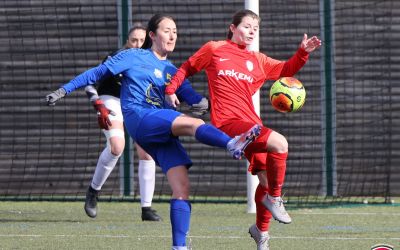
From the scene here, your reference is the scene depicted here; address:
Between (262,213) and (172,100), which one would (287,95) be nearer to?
(262,213)

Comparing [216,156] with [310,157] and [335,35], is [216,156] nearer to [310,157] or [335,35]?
[310,157]

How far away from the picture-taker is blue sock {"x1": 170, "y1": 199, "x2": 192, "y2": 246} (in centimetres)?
804

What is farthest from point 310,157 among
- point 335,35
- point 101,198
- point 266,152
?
point 266,152

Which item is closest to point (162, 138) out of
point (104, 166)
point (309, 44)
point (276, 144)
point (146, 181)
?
point (276, 144)

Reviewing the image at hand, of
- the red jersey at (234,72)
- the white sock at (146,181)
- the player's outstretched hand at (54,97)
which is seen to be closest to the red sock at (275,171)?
the red jersey at (234,72)

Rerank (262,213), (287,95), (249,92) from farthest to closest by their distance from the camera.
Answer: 1. (249,92)
2. (287,95)
3. (262,213)

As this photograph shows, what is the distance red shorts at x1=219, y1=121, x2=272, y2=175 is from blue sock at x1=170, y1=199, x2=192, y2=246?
3.38 feet

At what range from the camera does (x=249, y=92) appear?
9.50 metres

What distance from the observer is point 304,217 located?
41.0 ft

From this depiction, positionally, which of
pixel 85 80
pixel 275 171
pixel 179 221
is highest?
pixel 85 80

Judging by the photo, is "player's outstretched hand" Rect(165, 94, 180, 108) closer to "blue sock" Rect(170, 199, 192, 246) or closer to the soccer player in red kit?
the soccer player in red kit

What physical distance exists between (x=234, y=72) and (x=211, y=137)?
1735 millimetres

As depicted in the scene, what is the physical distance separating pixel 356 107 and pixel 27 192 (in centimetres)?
492

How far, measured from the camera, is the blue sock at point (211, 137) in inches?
309
